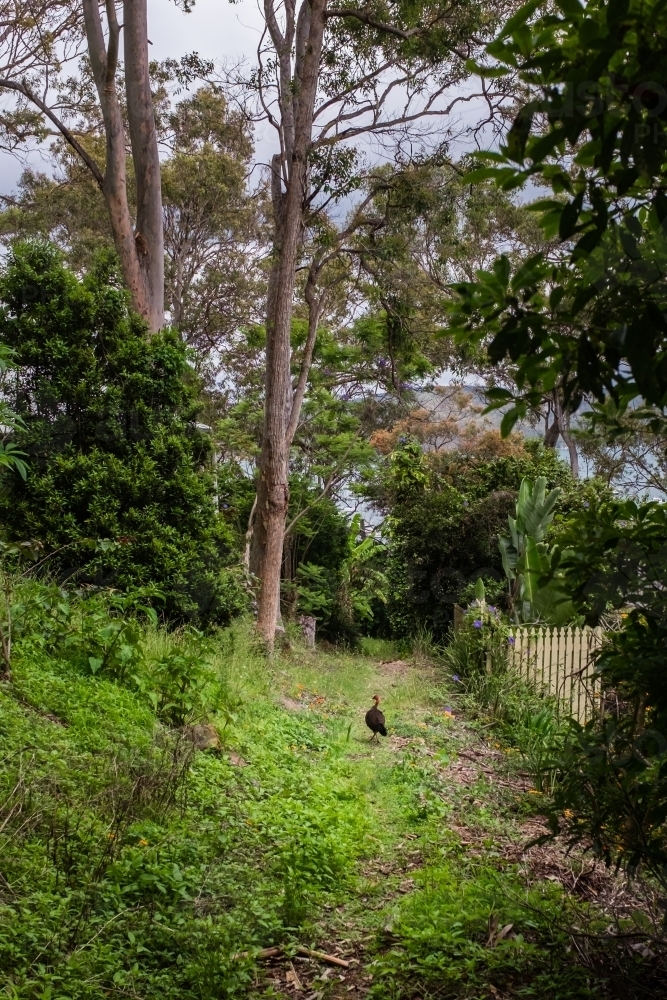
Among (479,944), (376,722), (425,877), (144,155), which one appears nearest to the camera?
(479,944)

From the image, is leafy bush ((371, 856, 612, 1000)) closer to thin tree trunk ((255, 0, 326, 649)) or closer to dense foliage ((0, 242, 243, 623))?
dense foliage ((0, 242, 243, 623))

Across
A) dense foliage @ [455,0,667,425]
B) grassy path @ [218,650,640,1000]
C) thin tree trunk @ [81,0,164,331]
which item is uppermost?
thin tree trunk @ [81,0,164,331]

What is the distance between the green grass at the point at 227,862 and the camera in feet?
10.2

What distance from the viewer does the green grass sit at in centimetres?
311

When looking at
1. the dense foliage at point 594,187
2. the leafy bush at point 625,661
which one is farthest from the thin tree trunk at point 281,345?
the dense foliage at point 594,187

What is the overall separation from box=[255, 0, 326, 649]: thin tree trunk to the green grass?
4.60 meters

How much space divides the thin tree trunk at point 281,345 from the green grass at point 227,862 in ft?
15.1

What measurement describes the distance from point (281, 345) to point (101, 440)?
3.38m

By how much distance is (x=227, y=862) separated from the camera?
13.2 feet

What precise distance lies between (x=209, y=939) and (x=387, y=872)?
1.49m

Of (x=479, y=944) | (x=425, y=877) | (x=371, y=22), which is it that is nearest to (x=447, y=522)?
(x=371, y=22)

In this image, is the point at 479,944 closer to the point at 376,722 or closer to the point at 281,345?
the point at 376,722

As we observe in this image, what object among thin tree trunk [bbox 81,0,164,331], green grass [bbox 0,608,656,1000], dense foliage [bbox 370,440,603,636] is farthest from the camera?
dense foliage [bbox 370,440,603,636]

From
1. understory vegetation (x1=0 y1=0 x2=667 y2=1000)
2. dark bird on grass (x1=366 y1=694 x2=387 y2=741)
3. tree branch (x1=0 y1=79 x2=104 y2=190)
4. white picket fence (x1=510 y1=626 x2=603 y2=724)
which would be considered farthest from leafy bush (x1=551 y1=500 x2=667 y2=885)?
tree branch (x1=0 y1=79 x2=104 y2=190)
